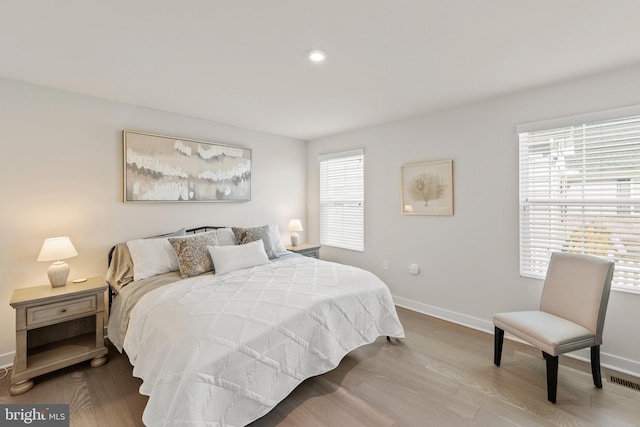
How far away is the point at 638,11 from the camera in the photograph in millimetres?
1623

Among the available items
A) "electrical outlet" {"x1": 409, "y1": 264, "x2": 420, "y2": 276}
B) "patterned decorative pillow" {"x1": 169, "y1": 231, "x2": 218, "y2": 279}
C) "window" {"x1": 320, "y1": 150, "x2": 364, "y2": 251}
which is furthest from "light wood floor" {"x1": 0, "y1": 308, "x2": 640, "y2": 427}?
"window" {"x1": 320, "y1": 150, "x2": 364, "y2": 251}

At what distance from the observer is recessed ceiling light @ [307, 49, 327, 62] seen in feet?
6.62

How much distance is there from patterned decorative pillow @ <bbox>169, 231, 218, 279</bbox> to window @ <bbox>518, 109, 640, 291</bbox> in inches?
125

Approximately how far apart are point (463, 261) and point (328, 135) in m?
2.69

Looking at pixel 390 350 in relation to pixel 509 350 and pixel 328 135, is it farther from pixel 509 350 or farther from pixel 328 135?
pixel 328 135

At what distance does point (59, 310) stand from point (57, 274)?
1.07 feet

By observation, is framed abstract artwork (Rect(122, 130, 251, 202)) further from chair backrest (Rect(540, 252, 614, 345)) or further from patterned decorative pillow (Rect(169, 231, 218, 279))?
chair backrest (Rect(540, 252, 614, 345))

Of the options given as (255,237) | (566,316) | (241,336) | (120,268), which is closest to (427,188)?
(566,316)

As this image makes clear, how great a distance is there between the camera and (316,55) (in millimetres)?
2062

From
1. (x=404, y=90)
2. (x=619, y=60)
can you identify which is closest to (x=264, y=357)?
(x=404, y=90)

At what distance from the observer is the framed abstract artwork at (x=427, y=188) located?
129 inches

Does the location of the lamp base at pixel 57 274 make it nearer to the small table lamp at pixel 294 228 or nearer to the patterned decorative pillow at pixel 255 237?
the patterned decorative pillow at pixel 255 237

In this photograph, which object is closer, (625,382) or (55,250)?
(625,382)

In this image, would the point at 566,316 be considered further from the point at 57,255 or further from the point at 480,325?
the point at 57,255
